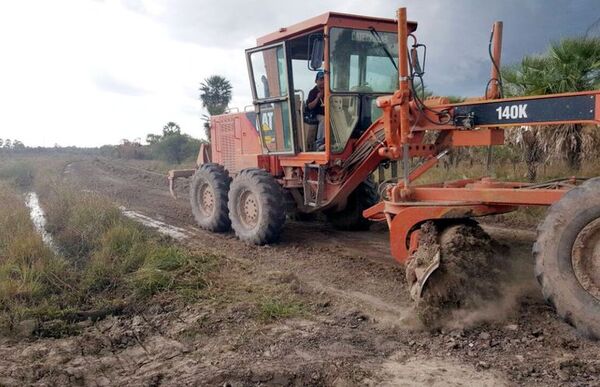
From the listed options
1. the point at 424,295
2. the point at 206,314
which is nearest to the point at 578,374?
the point at 424,295

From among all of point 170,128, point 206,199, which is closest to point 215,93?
point 170,128

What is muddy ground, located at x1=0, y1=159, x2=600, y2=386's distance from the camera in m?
3.51

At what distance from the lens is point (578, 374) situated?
132 inches

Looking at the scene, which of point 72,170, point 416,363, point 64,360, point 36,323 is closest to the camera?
point 416,363

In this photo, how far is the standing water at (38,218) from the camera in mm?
8056

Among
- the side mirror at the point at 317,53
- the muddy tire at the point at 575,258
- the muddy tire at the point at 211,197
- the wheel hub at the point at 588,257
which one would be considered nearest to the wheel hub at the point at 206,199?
the muddy tire at the point at 211,197

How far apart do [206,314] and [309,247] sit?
283 cm

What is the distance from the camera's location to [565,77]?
1046 centimetres

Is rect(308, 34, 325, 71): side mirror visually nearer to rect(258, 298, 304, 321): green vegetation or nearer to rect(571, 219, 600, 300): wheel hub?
rect(258, 298, 304, 321): green vegetation

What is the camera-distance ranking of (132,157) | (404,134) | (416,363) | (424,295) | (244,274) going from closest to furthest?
1. (416,363)
2. (424,295)
3. (404,134)
4. (244,274)
5. (132,157)

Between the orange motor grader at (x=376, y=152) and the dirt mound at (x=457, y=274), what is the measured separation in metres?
0.14

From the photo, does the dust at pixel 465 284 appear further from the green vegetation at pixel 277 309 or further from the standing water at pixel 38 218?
the standing water at pixel 38 218

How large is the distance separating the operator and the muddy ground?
2275 millimetres

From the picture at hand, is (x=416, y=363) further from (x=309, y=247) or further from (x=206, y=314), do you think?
(x=309, y=247)
